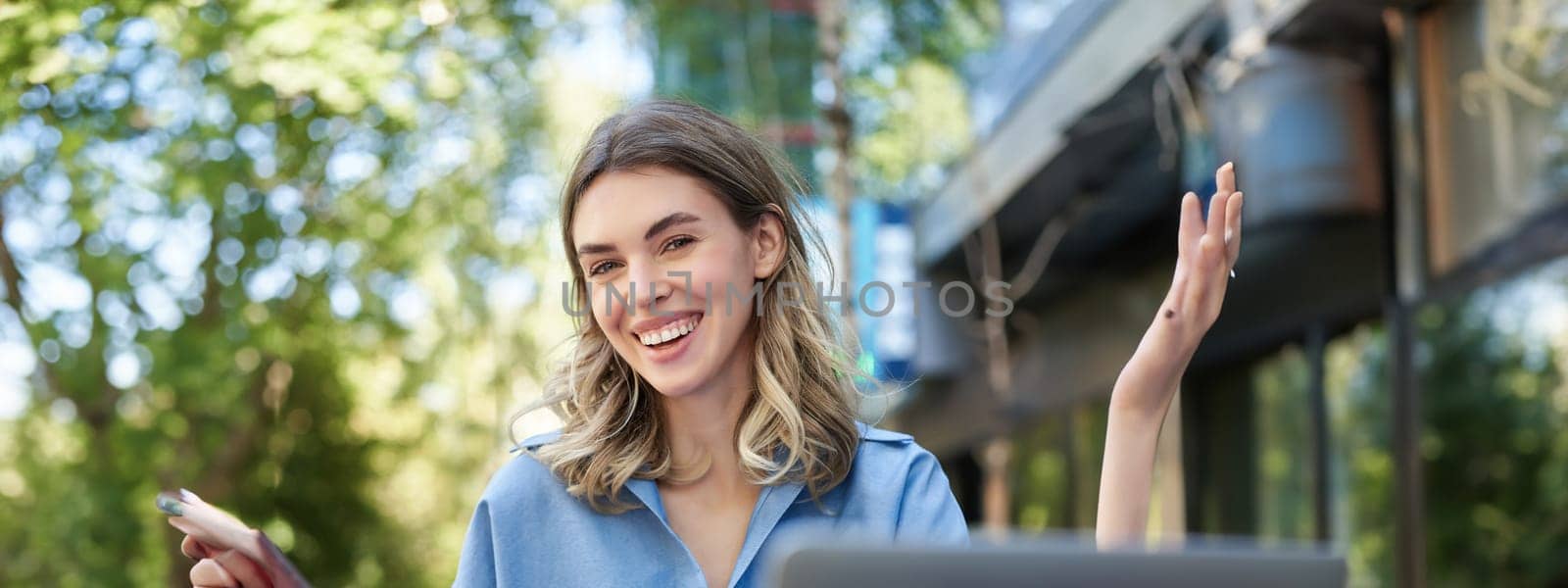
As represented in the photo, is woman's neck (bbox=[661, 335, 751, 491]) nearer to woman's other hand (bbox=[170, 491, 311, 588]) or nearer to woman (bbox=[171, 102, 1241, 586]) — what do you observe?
woman (bbox=[171, 102, 1241, 586])

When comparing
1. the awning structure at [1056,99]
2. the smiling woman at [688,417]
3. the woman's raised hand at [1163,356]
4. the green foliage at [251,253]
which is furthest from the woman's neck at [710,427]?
the awning structure at [1056,99]

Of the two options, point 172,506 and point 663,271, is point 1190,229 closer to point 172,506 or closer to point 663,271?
point 663,271

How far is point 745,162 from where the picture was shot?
2.13 m

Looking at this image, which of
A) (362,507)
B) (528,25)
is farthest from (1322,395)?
(362,507)

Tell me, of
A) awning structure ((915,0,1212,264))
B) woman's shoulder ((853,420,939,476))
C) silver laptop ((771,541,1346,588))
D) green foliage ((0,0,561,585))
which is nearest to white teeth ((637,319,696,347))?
woman's shoulder ((853,420,939,476))

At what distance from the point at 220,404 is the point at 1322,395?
5.51m

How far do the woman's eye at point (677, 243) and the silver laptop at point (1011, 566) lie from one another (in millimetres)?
982

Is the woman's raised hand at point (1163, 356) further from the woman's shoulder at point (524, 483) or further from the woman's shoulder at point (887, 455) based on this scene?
the woman's shoulder at point (524, 483)

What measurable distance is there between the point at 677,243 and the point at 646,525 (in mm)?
345

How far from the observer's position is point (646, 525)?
1968mm

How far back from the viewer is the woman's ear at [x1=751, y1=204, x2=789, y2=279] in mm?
2139

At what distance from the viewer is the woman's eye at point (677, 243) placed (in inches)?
78.7

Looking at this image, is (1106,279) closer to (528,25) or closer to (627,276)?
(528,25)

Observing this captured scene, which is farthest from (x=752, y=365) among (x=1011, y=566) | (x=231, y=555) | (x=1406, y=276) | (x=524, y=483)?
(x=1406, y=276)
